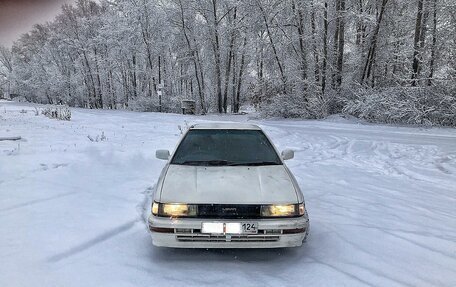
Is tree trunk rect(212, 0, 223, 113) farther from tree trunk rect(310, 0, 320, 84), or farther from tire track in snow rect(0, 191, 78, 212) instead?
tire track in snow rect(0, 191, 78, 212)

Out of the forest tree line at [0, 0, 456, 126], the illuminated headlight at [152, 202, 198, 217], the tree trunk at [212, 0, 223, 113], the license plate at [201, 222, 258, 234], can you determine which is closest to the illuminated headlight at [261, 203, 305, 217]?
the license plate at [201, 222, 258, 234]

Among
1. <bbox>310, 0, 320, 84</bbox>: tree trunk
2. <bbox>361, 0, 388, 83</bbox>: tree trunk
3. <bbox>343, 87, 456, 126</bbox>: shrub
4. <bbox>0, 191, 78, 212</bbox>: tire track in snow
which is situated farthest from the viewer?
<bbox>310, 0, 320, 84</bbox>: tree trunk

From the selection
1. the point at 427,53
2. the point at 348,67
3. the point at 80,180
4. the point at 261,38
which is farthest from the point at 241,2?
the point at 80,180

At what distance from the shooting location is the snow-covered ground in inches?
132

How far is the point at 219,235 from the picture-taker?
3396 mm

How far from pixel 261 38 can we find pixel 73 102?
34.9 meters

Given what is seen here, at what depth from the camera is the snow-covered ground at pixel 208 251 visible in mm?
3355

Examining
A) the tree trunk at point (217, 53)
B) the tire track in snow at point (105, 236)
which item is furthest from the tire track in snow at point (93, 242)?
the tree trunk at point (217, 53)

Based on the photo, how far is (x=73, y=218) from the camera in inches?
185

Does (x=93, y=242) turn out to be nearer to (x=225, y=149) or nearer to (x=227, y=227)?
(x=227, y=227)

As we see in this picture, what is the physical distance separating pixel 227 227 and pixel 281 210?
1.82 feet

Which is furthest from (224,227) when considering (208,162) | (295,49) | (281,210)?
(295,49)

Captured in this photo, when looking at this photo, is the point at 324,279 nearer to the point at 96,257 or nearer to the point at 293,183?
the point at 293,183

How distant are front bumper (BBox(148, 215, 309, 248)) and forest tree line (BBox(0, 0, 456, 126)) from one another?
45.8 feet
